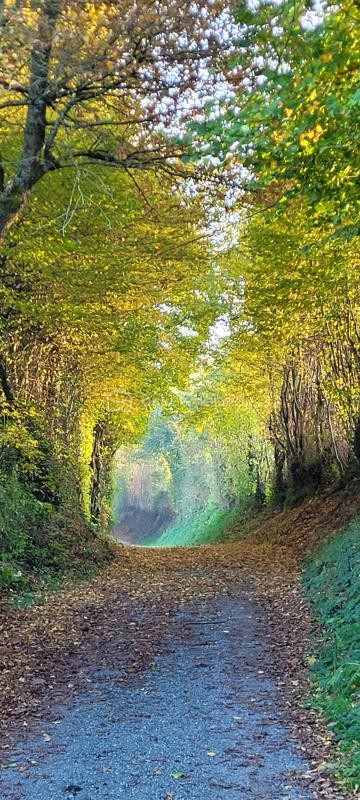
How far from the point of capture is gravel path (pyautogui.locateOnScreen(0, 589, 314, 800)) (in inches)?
153

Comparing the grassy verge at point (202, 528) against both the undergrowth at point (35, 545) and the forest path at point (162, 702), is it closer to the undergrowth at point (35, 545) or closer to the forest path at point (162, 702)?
the undergrowth at point (35, 545)

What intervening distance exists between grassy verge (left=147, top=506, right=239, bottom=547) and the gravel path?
20474 millimetres

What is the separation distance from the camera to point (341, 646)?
236 inches

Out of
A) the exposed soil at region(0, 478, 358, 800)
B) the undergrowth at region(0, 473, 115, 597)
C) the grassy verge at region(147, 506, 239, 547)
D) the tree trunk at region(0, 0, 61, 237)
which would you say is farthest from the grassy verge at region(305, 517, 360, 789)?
the grassy verge at region(147, 506, 239, 547)

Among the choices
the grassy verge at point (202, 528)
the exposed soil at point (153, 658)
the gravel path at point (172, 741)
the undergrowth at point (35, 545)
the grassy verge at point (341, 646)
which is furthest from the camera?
the grassy verge at point (202, 528)

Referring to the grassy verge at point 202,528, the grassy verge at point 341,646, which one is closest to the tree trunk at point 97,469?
the grassy verge at point 202,528

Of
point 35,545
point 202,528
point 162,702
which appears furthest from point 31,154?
point 202,528

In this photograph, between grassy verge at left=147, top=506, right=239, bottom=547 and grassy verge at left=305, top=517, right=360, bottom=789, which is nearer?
grassy verge at left=305, top=517, right=360, bottom=789

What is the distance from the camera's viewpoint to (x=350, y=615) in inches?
263

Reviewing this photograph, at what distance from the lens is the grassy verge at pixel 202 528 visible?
2927cm

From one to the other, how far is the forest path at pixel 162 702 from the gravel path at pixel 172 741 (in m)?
0.01

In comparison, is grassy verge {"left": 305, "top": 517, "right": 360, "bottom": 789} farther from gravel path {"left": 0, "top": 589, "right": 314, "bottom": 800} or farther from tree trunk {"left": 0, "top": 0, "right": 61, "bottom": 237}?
tree trunk {"left": 0, "top": 0, "right": 61, "bottom": 237}

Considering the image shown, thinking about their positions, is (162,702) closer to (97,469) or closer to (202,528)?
(97,469)

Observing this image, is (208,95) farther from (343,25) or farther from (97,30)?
(343,25)
